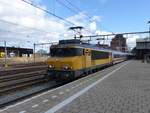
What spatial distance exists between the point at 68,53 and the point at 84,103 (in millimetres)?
9844

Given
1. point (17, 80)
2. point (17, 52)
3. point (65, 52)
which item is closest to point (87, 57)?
point (65, 52)

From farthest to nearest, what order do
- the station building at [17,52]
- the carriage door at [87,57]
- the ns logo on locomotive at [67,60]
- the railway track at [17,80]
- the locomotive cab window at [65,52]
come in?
the station building at [17,52] → the carriage door at [87,57] → the locomotive cab window at [65,52] → the ns logo on locomotive at [67,60] → the railway track at [17,80]

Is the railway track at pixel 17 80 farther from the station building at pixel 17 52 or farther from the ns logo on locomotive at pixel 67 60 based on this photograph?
the station building at pixel 17 52

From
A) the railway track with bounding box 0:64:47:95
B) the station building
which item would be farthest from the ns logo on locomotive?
the station building

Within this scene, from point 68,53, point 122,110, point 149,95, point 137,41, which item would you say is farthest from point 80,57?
point 137,41

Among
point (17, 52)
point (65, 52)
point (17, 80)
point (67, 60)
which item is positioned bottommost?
point (17, 80)

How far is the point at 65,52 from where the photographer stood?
779 inches

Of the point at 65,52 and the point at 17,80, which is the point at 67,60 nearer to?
the point at 65,52

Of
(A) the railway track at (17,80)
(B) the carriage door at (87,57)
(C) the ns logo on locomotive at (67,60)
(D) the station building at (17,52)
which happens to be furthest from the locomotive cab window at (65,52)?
(D) the station building at (17,52)

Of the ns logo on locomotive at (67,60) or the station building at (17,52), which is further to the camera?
the station building at (17,52)

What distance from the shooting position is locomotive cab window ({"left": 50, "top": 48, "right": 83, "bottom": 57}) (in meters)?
19.5

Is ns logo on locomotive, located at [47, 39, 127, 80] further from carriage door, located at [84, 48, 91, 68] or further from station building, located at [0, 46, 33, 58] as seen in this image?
station building, located at [0, 46, 33, 58]

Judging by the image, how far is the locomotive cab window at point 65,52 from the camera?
19.5m

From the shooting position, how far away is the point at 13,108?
9.26 m
